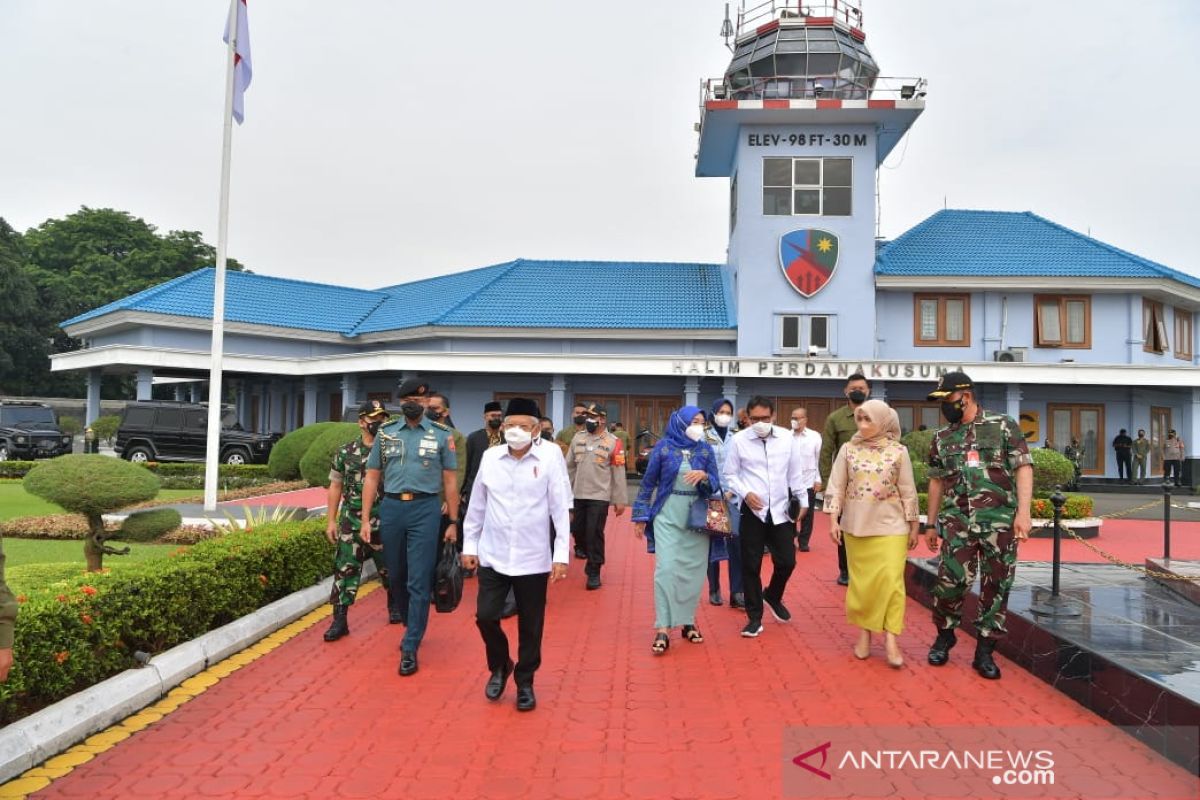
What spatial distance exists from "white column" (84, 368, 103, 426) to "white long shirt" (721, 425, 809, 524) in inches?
1018

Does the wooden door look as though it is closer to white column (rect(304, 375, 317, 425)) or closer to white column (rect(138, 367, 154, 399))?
white column (rect(304, 375, 317, 425))

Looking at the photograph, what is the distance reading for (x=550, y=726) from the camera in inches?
170

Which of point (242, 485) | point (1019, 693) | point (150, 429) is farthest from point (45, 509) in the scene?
point (1019, 693)

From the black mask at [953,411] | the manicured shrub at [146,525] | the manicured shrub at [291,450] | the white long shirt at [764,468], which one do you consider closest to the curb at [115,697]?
the manicured shrub at [146,525]

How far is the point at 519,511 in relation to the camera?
4.70 metres

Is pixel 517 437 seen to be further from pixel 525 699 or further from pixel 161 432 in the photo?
pixel 161 432

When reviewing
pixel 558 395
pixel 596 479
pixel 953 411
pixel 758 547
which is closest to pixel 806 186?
pixel 558 395

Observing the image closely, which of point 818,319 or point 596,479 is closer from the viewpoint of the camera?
point 596,479

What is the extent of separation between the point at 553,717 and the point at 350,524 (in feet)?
7.90

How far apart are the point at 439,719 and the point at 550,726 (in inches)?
24.2

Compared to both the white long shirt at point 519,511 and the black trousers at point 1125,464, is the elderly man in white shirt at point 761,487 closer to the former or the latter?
the white long shirt at point 519,511

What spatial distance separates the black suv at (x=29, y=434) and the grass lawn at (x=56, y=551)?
17.6 m

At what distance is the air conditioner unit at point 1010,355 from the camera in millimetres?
22219

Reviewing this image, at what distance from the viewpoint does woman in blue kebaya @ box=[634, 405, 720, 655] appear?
5836 millimetres
